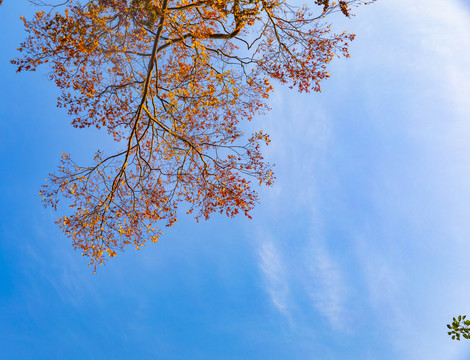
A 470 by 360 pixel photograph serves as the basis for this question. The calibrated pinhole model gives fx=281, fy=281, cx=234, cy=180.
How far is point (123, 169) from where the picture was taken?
29.5ft

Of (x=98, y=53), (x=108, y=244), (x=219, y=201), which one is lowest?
(x=108, y=244)

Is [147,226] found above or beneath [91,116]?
beneath

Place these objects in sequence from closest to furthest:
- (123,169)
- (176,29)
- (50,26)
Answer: (50,26), (176,29), (123,169)

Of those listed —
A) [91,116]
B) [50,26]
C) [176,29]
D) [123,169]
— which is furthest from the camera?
[123,169]

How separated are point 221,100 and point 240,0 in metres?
2.80

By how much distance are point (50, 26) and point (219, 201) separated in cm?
632

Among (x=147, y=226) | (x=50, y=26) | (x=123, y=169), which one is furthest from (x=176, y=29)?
(x=147, y=226)

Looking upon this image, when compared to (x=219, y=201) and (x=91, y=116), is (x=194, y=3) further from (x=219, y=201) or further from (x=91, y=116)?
(x=219, y=201)

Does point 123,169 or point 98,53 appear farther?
point 123,169

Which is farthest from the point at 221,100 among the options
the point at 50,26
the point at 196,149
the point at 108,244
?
the point at 108,244

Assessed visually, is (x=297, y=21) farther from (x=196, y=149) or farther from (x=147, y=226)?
(x=147, y=226)

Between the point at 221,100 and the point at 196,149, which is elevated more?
the point at 221,100

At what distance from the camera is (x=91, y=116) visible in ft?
27.5

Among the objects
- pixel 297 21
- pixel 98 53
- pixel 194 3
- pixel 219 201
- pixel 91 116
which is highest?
pixel 297 21
